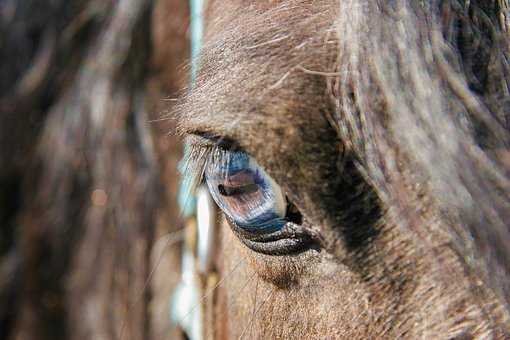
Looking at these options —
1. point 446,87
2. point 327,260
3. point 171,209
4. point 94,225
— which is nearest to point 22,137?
point 94,225

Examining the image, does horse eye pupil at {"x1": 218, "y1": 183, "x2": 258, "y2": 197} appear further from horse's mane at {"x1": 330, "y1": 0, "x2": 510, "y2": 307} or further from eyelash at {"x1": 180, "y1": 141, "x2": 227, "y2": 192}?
horse's mane at {"x1": 330, "y1": 0, "x2": 510, "y2": 307}

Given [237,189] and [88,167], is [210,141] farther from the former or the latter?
[88,167]

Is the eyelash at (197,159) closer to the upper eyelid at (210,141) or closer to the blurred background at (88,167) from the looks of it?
the upper eyelid at (210,141)

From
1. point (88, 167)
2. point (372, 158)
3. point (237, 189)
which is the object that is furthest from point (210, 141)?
point (88, 167)

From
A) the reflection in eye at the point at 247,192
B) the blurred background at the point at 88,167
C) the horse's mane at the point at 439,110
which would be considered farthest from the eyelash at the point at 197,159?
the blurred background at the point at 88,167

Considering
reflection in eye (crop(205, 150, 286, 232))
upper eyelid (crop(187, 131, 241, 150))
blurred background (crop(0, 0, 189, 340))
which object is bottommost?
blurred background (crop(0, 0, 189, 340))

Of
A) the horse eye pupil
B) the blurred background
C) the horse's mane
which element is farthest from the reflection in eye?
the blurred background

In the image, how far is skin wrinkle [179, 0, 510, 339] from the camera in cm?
78

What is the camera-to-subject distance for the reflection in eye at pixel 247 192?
1040 millimetres

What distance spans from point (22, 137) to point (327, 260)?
2191 millimetres

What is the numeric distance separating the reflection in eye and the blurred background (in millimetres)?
747

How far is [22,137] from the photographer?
116 inches

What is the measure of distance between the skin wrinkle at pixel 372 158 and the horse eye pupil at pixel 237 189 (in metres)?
0.10

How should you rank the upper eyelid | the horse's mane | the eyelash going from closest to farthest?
the horse's mane
the upper eyelid
the eyelash
